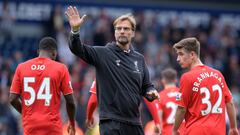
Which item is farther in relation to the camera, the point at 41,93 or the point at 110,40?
the point at 110,40

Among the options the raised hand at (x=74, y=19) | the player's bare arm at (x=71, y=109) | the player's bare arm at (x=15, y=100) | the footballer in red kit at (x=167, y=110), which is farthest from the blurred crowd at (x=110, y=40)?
the raised hand at (x=74, y=19)

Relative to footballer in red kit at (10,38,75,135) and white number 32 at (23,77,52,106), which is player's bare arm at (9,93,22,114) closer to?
footballer in red kit at (10,38,75,135)

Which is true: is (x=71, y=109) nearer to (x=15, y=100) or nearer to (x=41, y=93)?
(x=41, y=93)

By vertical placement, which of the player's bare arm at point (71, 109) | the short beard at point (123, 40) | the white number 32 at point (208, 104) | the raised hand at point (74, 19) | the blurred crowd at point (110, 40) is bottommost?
the blurred crowd at point (110, 40)

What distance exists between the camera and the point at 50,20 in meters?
24.4

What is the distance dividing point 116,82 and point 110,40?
42.8 ft

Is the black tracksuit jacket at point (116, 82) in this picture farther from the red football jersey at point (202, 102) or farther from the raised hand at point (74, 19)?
the red football jersey at point (202, 102)

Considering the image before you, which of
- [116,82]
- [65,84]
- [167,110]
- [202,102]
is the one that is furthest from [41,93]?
[167,110]

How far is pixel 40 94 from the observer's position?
11578mm

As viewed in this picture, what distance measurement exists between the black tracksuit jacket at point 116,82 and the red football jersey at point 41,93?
0.74 metres

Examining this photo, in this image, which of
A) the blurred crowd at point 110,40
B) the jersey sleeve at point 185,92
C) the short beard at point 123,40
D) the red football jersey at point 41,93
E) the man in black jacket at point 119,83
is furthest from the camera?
the blurred crowd at point 110,40

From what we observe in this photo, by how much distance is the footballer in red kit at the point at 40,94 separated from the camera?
38.0ft

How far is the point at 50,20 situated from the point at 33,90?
13.0 meters

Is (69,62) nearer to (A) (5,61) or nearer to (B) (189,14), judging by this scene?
(A) (5,61)
